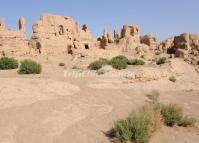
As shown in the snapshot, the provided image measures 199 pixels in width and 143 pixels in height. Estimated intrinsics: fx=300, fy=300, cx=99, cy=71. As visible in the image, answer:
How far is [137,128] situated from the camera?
725 cm

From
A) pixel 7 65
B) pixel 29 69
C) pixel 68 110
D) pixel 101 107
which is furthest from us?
pixel 7 65

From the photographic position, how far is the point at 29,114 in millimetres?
7879

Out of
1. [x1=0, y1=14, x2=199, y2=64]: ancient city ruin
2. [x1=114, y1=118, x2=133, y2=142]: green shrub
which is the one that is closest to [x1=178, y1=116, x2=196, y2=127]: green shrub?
[x1=114, y1=118, x2=133, y2=142]: green shrub

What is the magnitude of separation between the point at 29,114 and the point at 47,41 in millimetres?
26215

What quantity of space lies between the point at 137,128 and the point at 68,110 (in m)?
2.27

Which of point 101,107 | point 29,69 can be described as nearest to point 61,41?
point 29,69

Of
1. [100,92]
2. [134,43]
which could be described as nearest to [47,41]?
[134,43]

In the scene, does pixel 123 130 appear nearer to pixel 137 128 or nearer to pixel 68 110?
pixel 137 128

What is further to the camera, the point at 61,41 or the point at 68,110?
the point at 61,41

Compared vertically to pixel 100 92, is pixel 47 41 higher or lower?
higher

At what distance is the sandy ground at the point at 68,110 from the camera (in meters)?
7.05

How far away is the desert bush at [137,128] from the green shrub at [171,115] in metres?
1.14

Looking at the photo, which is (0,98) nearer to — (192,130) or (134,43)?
(192,130)

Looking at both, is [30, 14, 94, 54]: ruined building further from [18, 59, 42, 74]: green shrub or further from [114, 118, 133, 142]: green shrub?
[114, 118, 133, 142]: green shrub
